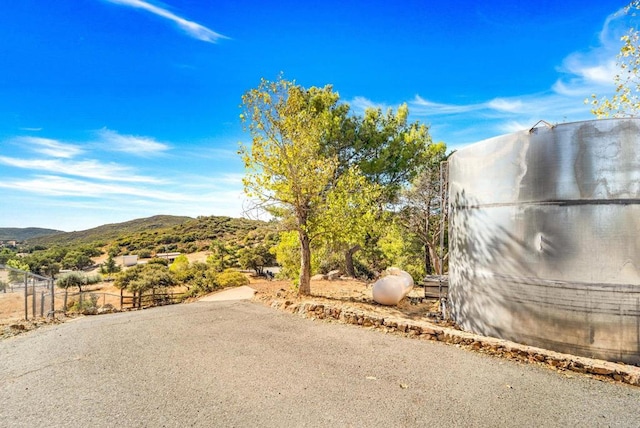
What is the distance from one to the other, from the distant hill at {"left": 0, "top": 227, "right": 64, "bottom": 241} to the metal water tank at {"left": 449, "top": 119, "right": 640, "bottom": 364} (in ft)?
332

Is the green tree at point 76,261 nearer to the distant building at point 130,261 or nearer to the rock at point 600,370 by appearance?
the distant building at point 130,261

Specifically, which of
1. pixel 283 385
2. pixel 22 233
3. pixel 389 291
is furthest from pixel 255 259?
pixel 22 233

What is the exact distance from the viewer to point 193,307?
11.2 metres

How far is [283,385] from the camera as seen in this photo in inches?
198

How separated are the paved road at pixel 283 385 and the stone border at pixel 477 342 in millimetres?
243

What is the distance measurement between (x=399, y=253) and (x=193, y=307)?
42.8ft

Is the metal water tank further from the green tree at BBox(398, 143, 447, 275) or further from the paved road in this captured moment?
the green tree at BBox(398, 143, 447, 275)

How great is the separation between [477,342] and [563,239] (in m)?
2.38

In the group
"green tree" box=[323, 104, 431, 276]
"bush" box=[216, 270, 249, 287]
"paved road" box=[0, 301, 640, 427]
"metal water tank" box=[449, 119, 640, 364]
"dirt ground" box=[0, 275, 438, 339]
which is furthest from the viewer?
"bush" box=[216, 270, 249, 287]

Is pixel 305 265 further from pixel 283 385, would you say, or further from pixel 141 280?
pixel 141 280

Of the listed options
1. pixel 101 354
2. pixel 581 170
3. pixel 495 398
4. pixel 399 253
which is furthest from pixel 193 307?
pixel 399 253

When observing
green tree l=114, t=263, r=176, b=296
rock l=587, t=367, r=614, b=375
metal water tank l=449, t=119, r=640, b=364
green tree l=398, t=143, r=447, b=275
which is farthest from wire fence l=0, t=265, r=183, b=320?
green tree l=398, t=143, r=447, b=275

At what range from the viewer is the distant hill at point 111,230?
76.0 metres

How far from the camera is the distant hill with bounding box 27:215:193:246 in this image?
76.0m
